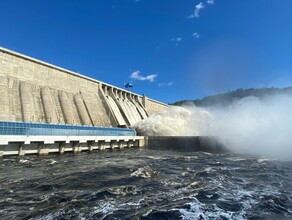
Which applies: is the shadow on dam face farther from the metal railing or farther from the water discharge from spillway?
the metal railing

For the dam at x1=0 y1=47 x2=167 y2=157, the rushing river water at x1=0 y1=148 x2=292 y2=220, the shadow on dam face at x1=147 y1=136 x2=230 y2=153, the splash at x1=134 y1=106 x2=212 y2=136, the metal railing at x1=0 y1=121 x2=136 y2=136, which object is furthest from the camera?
the splash at x1=134 y1=106 x2=212 y2=136

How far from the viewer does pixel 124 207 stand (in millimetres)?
9414

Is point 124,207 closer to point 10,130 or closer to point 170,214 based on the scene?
point 170,214

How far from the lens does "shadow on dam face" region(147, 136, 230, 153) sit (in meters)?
42.3

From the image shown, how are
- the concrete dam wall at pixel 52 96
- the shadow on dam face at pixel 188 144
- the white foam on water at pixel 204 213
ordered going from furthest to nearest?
the shadow on dam face at pixel 188 144
the concrete dam wall at pixel 52 96
the white foam on water at pixel 204 213

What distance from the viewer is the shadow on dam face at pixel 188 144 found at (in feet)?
139

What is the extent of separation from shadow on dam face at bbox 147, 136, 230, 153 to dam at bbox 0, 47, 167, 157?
10.9 ft

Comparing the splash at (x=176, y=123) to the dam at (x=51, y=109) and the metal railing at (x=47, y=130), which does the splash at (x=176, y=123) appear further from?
the metal railing at (x=47, y=130)

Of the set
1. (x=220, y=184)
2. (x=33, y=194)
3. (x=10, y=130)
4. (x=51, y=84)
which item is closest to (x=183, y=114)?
(x=51, y=84)

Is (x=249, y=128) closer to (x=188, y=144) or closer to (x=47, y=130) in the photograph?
(x=188, y=144)

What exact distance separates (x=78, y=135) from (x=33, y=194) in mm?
24820

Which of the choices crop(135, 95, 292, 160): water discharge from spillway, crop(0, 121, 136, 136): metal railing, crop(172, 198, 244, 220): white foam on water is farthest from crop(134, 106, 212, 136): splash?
crop(172, 198, 244, 220): white foam on water

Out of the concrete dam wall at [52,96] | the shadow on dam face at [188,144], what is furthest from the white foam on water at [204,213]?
the shadow on dam face at [188,144]

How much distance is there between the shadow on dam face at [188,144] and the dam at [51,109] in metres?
3.32
